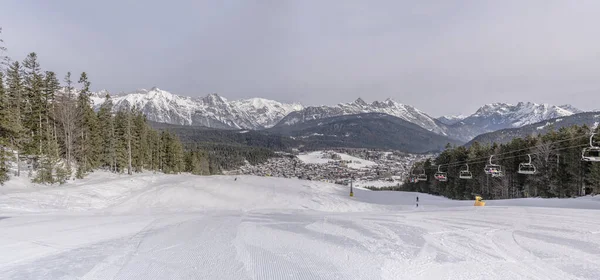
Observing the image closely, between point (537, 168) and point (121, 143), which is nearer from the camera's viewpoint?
point (537, 168)

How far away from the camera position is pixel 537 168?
42.1 metres

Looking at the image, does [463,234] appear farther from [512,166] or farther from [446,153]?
[446,153]

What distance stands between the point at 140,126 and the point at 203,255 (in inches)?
2304

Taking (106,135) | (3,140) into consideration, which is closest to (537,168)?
(3,140)

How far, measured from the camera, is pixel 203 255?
7.07 metres

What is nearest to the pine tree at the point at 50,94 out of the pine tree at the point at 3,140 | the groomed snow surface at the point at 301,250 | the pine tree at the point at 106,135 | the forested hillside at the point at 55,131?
the forested hillside at the point at 55,131

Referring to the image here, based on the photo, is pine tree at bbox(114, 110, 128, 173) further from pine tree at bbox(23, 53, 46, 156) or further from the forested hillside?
pine tree at bbox(23, 53, 46, 156)

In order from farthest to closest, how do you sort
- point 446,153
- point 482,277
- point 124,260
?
point 446,153 < point 124,260 < point 482,277

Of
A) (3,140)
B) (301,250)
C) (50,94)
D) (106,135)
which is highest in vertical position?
(50,94)

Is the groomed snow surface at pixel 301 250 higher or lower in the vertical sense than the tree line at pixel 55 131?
lower

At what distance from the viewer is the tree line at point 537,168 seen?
124 ft

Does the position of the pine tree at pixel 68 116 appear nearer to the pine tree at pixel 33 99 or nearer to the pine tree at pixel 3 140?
the pine tree at pixel 33 99

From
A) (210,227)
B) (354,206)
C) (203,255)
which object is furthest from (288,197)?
(203,255)

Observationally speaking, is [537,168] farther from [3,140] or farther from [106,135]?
[106,135]
